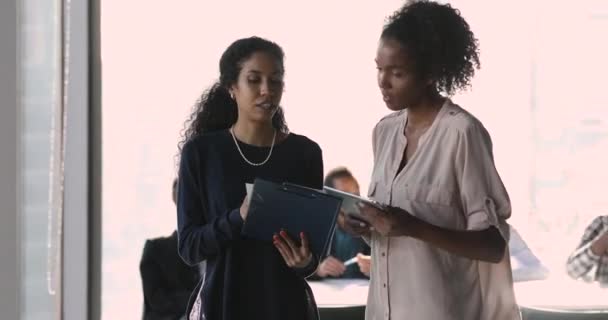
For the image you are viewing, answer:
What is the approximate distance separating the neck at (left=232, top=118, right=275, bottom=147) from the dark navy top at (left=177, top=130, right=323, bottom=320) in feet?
0.05

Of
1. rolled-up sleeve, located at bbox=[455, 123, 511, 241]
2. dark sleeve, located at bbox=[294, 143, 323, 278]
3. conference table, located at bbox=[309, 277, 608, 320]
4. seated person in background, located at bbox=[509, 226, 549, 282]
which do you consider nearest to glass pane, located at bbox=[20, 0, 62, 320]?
dark sleeve, located at bbox=[294, 143, 323, 278]

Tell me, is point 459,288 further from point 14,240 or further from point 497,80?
point 497,80

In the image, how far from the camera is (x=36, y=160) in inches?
64.1

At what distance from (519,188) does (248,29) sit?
164cm

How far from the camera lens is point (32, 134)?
1.57 meters

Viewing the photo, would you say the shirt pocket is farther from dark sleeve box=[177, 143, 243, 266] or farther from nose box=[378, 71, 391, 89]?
dark sleeve box=[177, 143, 243, 266]

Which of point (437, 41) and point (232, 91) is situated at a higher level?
point (437, 41)

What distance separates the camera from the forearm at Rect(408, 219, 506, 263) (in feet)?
5.93

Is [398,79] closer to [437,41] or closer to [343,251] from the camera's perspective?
[437,41]

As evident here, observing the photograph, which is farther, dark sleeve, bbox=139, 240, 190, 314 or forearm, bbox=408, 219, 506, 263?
dark sleeve, bbox=139, 240, 190, 314

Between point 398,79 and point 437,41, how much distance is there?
0.13m

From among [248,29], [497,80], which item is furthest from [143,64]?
[497,80]

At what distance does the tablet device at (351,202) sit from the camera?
1.85m

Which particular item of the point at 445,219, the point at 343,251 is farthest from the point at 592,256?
the point at 445,219
